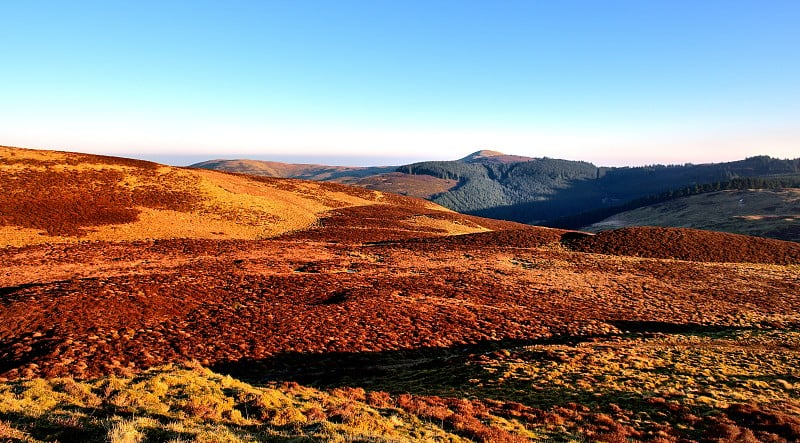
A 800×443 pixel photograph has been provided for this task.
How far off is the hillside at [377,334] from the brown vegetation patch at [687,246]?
48 cm

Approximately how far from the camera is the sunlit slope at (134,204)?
46.6 m

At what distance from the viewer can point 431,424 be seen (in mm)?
11703

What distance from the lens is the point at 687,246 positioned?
2090 inches

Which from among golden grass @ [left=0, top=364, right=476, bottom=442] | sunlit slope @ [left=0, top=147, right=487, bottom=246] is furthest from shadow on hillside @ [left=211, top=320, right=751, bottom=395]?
sunlit slope @ [left=0, top=147, right=487, bottom=246]

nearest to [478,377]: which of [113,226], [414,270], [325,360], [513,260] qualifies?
[325,360]

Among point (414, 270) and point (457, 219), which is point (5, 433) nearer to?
point (414, 270)

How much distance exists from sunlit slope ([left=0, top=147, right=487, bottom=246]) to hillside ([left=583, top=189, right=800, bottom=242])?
Result: 117520mm

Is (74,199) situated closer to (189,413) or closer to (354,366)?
(354,366)

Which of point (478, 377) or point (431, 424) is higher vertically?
point (431, 424)

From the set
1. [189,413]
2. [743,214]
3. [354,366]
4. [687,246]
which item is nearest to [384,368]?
[354,366]

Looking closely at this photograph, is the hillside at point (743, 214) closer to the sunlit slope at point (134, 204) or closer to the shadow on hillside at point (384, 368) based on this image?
the sunlit slope at point (134, 204)

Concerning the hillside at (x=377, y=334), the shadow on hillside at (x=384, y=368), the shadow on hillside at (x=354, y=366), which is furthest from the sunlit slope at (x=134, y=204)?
the shadow on hillside at (x=384, y=368)

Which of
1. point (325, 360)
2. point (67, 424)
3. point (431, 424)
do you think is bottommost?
point (325, 360)

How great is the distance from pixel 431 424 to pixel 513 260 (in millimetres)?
35384
